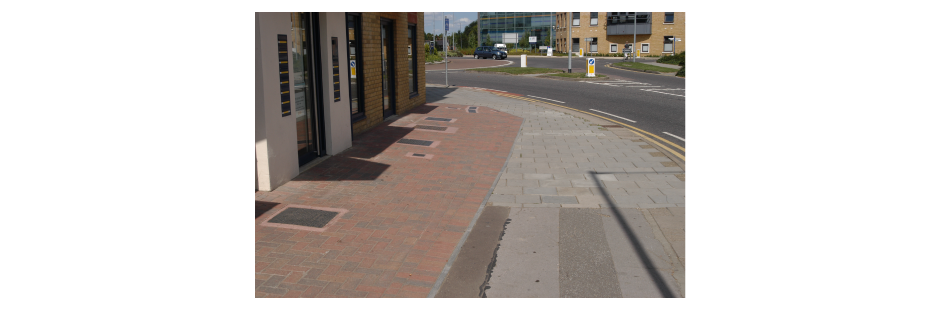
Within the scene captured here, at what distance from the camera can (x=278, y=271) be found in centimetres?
483

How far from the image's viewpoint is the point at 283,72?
734 centimetres

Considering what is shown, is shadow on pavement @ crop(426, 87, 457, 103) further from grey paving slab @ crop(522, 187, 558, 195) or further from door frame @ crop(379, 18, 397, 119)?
grey paving slab @ crop(522, 187, 558, 195)

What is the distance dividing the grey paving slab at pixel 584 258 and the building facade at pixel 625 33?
236 ft

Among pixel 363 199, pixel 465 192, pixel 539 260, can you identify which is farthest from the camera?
pixel 465 192

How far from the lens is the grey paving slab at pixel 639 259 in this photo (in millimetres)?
4680

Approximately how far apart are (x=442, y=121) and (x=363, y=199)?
22.1 feet

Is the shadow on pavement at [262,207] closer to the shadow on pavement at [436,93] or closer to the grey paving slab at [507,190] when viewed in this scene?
the grey paving slab at [507,190]

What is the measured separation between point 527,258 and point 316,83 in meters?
4.98

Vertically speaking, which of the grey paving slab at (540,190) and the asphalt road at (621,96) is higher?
the asphalt road at (621,96)

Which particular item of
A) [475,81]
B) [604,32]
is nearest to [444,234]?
[475,81]

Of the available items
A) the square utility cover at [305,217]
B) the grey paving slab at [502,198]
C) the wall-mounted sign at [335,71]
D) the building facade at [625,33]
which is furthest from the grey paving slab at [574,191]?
the building facade at [625,33]

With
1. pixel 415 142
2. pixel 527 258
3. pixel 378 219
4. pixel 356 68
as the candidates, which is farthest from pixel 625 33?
pixel 527 258

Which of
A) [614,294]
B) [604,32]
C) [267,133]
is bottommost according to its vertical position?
[614,294]

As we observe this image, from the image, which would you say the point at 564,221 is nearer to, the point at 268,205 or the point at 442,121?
the point at 268,205
